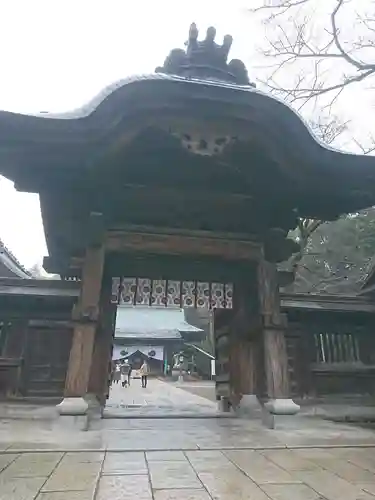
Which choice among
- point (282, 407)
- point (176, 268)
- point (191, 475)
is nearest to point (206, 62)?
point (176, 268)

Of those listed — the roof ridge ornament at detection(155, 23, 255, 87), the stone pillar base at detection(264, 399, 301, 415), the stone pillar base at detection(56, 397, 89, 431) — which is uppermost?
the roof ridge ornament at detection(155, 23, 255, 87)

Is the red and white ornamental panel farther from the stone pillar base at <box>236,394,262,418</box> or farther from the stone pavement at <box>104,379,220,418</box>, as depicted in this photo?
the stone pavement at <box>104,379,220,418</box>

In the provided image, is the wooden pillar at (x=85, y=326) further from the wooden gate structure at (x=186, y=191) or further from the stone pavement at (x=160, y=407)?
the stone pavement at (x=160, y=407)

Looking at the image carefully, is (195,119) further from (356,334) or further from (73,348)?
(356,334)

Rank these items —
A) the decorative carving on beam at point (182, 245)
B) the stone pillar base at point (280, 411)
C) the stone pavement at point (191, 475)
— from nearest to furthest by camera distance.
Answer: the stone pavement at point (191, 475) < the stone pillar base at point (280, 411) < the decorative carving on beam at point (182, 245)

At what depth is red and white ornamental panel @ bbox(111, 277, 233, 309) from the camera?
6559 mm

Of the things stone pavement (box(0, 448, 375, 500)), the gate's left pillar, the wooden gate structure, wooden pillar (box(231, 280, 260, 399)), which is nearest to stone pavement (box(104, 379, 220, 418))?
wooden pillar (box(231, 280, 260, 399))

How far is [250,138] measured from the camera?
16.8ft

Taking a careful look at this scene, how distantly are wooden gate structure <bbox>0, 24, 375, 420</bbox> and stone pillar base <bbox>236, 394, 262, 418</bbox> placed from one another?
17 centimetres

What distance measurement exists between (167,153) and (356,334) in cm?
486

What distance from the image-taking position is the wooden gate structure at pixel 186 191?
15.6 feet

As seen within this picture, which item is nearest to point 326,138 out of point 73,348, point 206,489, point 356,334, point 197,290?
point 356,334

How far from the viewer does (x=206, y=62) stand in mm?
5480

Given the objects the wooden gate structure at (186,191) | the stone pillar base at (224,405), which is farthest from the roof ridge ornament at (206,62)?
the stone pillar base at (224,405)
